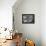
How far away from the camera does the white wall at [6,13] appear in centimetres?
419

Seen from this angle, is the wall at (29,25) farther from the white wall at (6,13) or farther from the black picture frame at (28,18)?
the white wall at (6,13)

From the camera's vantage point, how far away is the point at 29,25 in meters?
5.29

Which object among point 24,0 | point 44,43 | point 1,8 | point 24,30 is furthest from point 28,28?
point 1,8

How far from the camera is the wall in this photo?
5250mm

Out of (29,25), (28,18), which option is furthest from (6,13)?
(29,25)

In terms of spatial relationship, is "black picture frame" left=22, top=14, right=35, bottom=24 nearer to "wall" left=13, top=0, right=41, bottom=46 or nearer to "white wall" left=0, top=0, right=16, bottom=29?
"wall" left=13, top=0, right=41, bottom=46

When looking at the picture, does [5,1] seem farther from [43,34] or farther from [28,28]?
[43,34]

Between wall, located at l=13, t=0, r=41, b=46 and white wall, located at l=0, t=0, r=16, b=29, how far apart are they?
1022 millimetres

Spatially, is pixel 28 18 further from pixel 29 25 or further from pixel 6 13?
pixel 6 13

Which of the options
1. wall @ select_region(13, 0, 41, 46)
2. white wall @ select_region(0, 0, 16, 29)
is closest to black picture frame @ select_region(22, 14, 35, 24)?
wall @ select_region(13, 0, 41, 46)

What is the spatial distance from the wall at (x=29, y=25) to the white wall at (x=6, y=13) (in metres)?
1.02

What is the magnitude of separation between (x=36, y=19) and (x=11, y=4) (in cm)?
161

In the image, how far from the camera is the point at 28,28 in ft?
17.5

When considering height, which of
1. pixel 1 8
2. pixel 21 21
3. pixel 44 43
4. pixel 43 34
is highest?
pixel 1 8
